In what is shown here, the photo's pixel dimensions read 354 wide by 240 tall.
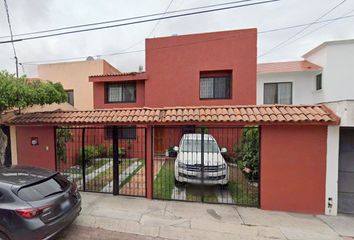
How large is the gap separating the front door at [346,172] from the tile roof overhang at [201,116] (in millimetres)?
781

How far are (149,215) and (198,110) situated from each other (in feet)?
10.3

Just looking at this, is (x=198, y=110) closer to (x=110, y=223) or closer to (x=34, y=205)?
(x=110, y=223)

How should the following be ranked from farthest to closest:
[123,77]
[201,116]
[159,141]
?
1. [123,77]
2. [159,141]
3. [201,116]

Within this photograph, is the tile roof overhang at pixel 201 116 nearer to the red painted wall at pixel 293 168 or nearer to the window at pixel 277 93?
the red painted wall at pixel 293 168

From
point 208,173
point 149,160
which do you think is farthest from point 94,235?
point 208,173

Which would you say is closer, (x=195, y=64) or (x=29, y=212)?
(x=29, y=212)

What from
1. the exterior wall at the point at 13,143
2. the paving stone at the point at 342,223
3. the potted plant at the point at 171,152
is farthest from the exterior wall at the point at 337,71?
the exterior wall at the point at 13,143

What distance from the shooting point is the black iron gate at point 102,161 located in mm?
6523

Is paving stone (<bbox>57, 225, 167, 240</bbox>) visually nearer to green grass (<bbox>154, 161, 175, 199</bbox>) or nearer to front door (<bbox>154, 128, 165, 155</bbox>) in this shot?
green grass (<bbox>154, 161, 175, 199</bbox>)

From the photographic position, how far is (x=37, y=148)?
725 centimetres

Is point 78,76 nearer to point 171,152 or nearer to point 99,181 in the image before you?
point 99,181

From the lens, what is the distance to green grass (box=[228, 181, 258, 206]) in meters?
5.99

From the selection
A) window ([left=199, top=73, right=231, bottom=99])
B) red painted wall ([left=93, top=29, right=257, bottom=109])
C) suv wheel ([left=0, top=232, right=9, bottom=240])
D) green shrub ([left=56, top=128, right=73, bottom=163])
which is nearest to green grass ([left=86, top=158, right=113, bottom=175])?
green shrub ([left=56, top=128, right=73, bottom=163])

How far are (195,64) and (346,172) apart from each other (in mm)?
8507
